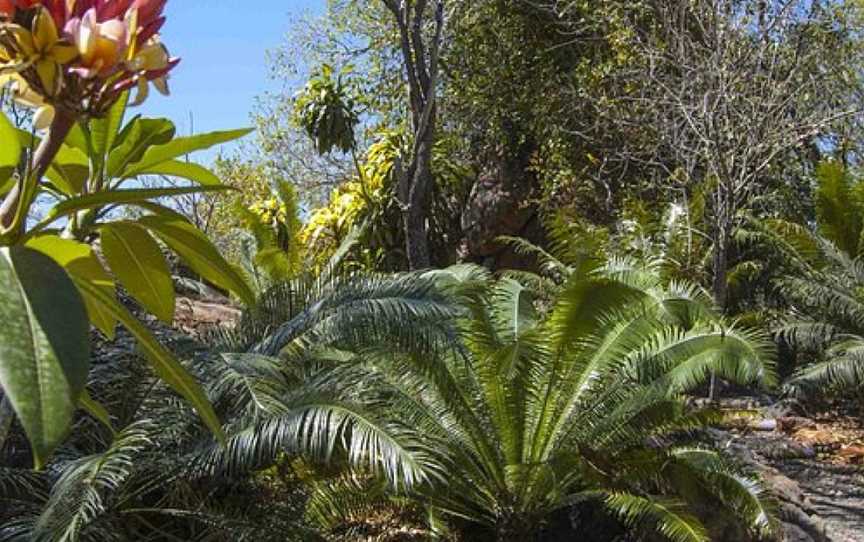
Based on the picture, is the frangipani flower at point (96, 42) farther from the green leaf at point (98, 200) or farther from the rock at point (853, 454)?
the rock at point (853, 454)

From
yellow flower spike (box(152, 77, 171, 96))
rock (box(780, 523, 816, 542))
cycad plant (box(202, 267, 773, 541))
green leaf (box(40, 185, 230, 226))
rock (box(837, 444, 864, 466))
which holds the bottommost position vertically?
rock (box(837, 444, 864, 466))

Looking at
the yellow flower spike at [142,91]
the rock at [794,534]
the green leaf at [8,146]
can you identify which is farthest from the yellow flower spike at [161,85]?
the rock at [794,534]

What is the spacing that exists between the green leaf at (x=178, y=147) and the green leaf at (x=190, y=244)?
4.8 inches

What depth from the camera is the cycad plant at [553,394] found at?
22.0 ft

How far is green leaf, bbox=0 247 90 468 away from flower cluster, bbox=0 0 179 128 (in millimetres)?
250

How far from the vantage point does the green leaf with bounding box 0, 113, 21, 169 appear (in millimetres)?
1622

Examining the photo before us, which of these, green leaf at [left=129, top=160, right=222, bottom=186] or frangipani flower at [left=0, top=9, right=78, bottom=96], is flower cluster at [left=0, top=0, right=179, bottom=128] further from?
green leaf at [left=129, top=160, right=222, bottom=186]

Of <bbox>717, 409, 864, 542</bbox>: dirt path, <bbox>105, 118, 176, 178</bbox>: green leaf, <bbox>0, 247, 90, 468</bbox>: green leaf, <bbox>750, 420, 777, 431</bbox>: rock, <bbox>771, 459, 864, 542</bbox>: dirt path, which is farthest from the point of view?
<bbox>750, 420, 777, 431</bbox>: rock

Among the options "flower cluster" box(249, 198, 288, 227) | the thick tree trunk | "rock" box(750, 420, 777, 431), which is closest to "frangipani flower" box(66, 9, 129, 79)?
the thick tree trunk

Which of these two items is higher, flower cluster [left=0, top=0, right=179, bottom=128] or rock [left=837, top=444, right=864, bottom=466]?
flower cluster [left=0, top=0, right=179, bottom=128]

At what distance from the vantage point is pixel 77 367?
1101 millimetres

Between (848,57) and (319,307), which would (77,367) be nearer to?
(319,307)

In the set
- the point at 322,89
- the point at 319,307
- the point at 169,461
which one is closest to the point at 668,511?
the point at 319,307

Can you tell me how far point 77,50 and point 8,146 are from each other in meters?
0.36
